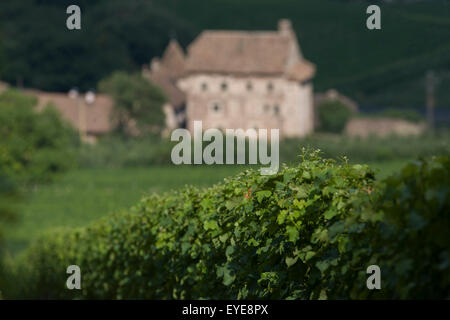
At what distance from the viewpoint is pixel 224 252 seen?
966 cm

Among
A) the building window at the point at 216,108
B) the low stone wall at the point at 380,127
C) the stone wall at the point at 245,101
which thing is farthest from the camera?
the building window at the point at 216,108

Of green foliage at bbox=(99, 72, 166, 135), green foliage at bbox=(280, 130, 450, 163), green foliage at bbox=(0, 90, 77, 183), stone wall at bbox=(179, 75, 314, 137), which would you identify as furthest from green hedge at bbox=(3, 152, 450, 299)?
stone wall at bbox=(179, 75, 314, 137)

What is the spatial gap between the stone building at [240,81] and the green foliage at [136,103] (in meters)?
12.3

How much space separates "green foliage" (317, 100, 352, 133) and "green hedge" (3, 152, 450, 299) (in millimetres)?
101625

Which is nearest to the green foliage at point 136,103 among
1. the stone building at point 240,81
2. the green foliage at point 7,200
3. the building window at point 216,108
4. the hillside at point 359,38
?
the stone building at point 240,81

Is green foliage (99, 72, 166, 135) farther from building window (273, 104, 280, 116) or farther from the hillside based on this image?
the hillside

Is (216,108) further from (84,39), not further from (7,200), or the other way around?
(7,200)

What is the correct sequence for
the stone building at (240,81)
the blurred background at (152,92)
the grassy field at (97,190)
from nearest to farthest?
the grassy field at (97,190) < the blurred background at (152,92) < the stone building at (240,81)

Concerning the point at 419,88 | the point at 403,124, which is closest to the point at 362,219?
the point at 403,124

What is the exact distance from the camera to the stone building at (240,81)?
11988 cm

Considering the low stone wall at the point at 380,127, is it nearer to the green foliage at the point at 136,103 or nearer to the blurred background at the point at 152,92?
the blurred background at the point at 152,92

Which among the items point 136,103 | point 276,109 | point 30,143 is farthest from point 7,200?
point 276,109

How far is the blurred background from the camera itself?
2571 inches

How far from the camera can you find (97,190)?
6819 cm
